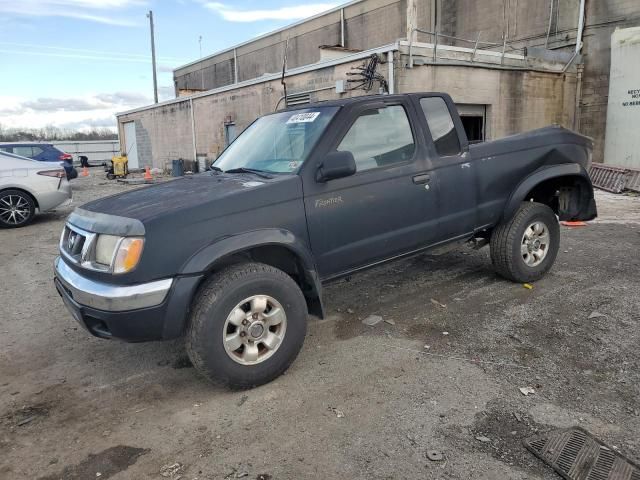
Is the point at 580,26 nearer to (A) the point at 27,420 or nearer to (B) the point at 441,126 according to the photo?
(B) the point at 441,126

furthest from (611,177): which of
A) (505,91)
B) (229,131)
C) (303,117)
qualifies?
(229,131)

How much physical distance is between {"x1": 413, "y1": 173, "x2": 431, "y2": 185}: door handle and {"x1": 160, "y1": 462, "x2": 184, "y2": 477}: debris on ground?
2.75m

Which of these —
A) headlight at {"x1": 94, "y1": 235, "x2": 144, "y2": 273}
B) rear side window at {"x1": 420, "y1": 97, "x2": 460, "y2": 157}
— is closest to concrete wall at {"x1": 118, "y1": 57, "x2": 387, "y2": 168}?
rear side window at {"x1": 420, "y1": 97, "x2": 460, "y2": 157}

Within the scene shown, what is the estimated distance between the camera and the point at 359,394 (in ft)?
10.7

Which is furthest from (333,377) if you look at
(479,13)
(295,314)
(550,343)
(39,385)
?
(479,13)

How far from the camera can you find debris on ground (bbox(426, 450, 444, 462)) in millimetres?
2600

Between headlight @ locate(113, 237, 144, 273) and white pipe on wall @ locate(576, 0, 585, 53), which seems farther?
white pipe on wall @ locate(576, 0, 585, 53)

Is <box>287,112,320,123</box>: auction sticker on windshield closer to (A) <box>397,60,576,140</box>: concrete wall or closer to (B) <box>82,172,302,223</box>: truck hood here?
(B) <box>82,172,302,223</box>: truck hood

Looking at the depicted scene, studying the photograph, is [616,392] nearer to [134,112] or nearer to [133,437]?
[133,437]

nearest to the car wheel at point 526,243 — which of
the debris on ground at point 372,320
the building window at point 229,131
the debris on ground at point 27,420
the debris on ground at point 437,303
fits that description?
the debris on ground at point 437,303

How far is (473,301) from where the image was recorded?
4855 millimetres

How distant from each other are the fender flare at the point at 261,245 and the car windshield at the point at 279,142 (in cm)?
58

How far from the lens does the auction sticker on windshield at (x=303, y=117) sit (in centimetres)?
406

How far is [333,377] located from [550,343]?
1768mm
